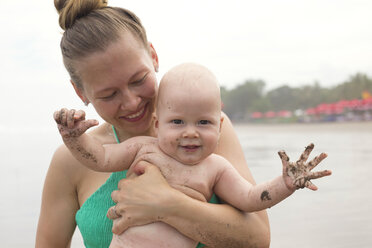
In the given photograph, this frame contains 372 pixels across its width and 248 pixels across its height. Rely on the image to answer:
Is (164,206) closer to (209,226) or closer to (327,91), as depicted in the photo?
(209,226)

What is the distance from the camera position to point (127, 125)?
2.32 m

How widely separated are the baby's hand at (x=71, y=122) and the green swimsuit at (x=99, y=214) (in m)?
0.48

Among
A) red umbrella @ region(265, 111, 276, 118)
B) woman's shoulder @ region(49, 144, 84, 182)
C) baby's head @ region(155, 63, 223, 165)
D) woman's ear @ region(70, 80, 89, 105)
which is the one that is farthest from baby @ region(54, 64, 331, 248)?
red umbrella @ region(265, 111, 276, 118)

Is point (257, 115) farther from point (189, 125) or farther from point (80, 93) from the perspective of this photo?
point (189, 125)

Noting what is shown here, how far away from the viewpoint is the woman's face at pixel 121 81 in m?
2.10

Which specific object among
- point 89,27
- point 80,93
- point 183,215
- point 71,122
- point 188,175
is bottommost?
point 183,215

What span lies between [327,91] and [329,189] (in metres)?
43.7

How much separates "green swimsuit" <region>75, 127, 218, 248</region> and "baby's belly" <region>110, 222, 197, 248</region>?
0.28 metres

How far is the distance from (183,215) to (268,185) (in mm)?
423

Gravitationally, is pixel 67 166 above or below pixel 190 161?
below

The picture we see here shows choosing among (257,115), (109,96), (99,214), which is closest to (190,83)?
(109,96)

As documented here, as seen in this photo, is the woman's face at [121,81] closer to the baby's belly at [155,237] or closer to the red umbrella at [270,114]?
the baby's belly at [155,237]

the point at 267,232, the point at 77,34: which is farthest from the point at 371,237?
the point at 77,34

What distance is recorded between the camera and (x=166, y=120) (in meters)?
2.14
